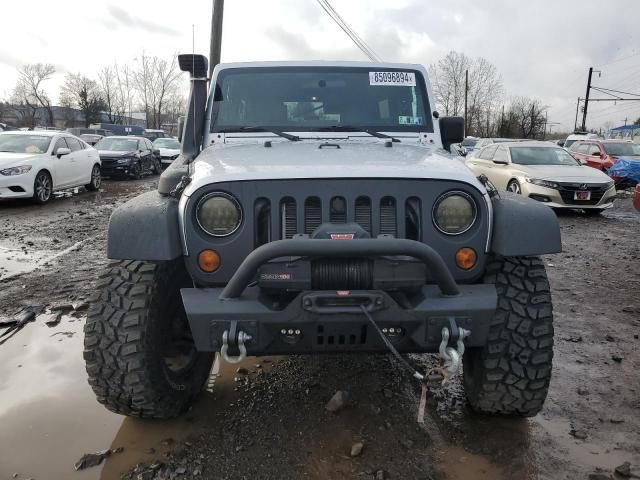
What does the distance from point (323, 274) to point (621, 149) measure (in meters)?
19.8

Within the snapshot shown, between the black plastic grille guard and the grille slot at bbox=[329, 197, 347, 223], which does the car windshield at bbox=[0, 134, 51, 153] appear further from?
the black plastic grille guard

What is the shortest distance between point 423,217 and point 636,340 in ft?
9.52

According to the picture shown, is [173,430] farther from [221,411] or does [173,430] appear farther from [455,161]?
[455,161]

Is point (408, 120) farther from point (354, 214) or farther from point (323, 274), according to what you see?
point (323, 274)

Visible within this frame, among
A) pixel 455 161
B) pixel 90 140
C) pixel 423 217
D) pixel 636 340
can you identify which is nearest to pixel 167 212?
pixel 423 217

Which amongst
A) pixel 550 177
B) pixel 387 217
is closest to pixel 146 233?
pixel 387 217

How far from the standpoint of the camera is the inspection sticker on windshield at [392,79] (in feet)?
13.1

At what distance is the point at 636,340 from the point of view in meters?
4.39

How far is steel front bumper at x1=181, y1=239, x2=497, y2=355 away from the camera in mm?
2246

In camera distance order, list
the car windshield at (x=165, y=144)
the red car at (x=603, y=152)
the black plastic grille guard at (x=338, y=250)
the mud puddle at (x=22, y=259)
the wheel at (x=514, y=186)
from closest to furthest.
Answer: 1. the black plastic grille guard at (x=338, y=250)
2. the mud puddle at (x=22, y=259)
3. the wheel at (x=514, y=186)
4. the red car at (x=603, y=152)
5. the car windshield at (x=165, y=144)

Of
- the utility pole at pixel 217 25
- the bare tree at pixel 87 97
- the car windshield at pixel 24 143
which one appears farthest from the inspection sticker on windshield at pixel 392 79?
the bare tree at pixel 87 97

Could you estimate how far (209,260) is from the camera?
2.58 meters

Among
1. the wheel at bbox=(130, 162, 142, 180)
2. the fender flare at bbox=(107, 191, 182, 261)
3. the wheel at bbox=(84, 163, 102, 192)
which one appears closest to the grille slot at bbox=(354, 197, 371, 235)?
the fender flare at bbox=(107, 191, 182, 261)

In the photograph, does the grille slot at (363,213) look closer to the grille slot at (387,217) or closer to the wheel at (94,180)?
the grille slot at (387,217)
